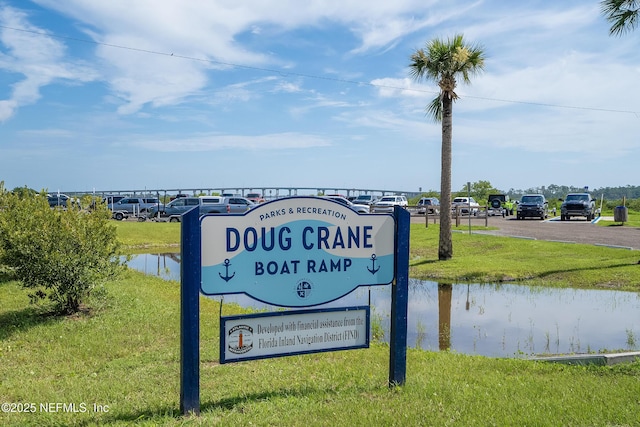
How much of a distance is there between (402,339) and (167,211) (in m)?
33.2

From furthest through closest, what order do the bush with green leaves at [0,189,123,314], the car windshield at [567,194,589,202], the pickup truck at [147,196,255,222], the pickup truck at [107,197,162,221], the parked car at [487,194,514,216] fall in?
1. the parked car at [487,194,514,216]
2. the pickup truck at [107,197,162,221]
3. the pickup truck at [147,196,255,222]
4. the car windshield at [567,194,589,202]
5. the bush with green leaves at [0,189,123,314]

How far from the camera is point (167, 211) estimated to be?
1435 inches

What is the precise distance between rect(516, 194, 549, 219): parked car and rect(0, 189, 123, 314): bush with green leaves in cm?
3218

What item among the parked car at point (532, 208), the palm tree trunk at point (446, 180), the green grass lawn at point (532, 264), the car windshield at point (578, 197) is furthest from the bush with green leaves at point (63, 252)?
the car windshield at point (578, 197)

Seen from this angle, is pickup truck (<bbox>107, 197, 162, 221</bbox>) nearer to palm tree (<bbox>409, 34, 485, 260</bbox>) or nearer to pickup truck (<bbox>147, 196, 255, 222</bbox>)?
pickup truck (<bbox>147, 196, 255, 222</bbox>)

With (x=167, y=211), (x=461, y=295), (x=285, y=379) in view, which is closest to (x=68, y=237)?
(x=285, y=379)

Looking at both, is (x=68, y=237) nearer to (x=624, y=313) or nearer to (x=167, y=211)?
(x=624, y=313)

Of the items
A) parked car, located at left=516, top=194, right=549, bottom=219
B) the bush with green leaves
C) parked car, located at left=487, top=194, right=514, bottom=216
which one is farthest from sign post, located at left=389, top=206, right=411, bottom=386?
parked car, located at left=487, top=194, right=514, bottom=216

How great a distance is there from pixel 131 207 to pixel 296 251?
131 ft

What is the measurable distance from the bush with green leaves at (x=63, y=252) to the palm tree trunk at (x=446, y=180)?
11.0 meters

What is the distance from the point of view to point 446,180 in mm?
17062

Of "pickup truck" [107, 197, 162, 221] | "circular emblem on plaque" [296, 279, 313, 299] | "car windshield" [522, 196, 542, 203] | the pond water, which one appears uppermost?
"car windshield" [522, 196, 542, 203]

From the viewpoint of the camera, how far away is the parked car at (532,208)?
3600 cm

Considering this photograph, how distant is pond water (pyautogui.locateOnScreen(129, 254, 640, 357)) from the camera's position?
7926 millimetres
